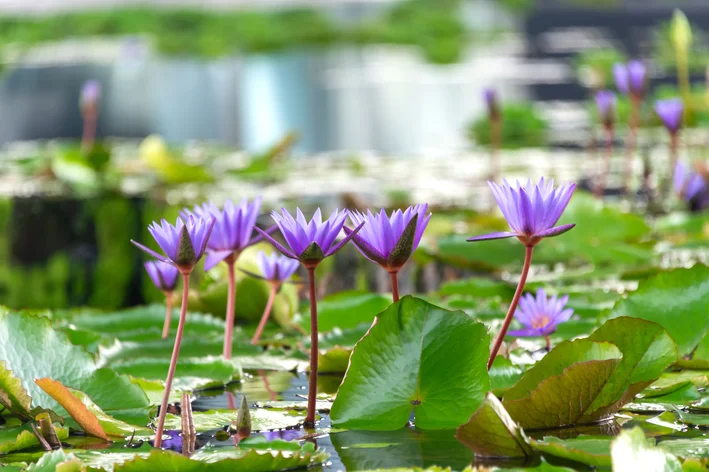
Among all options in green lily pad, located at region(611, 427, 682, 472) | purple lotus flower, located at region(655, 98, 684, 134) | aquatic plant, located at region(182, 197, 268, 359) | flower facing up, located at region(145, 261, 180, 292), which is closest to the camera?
green lily pad, located at region(611, 427, 682, 472)

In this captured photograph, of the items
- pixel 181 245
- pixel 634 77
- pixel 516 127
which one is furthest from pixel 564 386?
pixel 516 127

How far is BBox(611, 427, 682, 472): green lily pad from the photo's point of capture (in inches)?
23.6

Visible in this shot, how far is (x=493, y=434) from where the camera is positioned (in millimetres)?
680

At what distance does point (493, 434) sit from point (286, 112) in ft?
20.7

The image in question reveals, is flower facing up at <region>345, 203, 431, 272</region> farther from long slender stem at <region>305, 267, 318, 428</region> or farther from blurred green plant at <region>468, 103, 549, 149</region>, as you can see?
blurred green plant at <region>468, 103, 549, 149</region>

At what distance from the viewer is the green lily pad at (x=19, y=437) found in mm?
743

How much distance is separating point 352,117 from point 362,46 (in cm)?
626

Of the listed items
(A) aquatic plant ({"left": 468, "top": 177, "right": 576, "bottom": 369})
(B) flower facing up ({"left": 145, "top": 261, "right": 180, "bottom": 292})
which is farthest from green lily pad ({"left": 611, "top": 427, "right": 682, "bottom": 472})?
(B) flower facing up ({"left": 145, "top": 261, "right": 180, "bottom": 292})

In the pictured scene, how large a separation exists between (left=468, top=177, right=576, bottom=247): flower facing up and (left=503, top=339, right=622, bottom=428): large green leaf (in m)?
0.10

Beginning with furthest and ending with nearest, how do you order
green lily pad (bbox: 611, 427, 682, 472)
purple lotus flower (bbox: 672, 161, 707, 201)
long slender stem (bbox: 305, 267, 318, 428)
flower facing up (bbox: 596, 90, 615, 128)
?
flower facing up (bbox: 596, 90, 615, 128)
purple lotus flower (bbox: 672, 161, 707, 201)
long slender stem (bbox: 305, 267, 318, 428)
green lily pad (bbox: 611, 427, 682, 472)

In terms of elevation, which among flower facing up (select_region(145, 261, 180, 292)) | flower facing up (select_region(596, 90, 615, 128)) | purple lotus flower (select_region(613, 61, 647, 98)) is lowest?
flower facing up (select_region(145, 261, 180, 292))

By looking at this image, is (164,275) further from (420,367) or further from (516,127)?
(516,127)

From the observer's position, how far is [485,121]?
431 cm

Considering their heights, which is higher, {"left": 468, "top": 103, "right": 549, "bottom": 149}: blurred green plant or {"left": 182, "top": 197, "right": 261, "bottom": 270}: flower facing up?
{"left": 468, "top": 103, "right": 549, "bottom": 149}: blurred green plant
